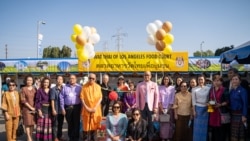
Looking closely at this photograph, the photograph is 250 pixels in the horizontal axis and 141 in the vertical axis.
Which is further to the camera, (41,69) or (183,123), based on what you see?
(41,69)

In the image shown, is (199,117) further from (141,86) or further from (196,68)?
(196,68)

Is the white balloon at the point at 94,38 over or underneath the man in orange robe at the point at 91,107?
over

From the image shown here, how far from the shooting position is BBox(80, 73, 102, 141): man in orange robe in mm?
6172

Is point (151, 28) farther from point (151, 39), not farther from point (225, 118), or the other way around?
point (225, 118)

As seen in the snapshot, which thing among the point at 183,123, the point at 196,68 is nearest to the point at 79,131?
the point at 183,123

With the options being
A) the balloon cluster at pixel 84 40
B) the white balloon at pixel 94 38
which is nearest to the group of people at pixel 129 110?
the balloon cluster at pixel 84 40

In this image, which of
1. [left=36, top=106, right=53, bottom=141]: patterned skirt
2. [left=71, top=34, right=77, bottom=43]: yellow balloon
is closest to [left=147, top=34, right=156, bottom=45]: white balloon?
[left=71, top=34, right=77, bottom=43]: yellow balloon

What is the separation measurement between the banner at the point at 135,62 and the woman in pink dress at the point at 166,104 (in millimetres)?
7741

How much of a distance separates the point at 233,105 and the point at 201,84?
2.65ft

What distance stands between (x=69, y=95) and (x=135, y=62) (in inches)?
333

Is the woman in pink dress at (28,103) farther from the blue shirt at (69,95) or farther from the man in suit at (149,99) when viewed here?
the man in suit at (149,99)

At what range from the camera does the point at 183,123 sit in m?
6.20

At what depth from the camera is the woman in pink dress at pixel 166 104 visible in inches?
254

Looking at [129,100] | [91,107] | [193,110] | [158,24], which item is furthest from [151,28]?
[91,107]
